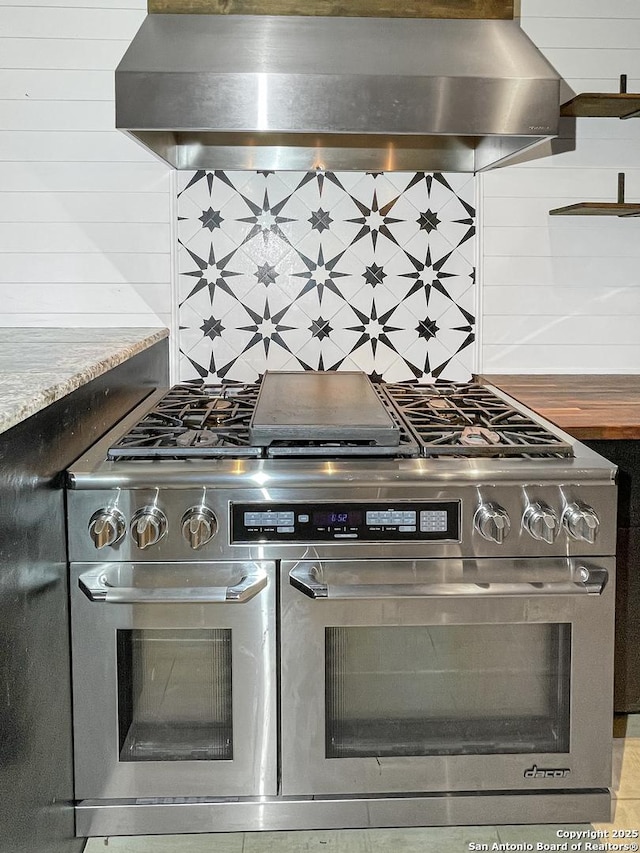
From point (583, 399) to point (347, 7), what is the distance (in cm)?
117

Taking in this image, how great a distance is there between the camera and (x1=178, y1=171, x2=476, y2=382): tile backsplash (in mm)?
2504

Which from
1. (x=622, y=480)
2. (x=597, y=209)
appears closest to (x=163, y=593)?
(x=622, y=480)

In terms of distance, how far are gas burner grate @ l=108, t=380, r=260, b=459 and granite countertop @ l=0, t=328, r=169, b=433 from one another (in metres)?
0.16

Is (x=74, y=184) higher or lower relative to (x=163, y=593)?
higher

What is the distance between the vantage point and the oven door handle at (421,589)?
4.92 ft

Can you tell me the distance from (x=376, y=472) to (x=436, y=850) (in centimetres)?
78

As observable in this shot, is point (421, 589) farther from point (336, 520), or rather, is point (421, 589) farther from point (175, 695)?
point (175, 695)

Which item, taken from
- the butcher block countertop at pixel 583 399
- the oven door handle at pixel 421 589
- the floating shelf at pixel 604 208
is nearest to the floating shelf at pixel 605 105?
the floating shelf at pixel 604 208

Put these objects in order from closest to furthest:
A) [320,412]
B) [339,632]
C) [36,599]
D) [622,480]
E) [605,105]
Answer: [36,599], [339,632], [320,412], [622,480], [605,105]

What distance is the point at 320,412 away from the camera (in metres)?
1.77

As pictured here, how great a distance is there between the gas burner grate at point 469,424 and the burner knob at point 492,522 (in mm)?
142

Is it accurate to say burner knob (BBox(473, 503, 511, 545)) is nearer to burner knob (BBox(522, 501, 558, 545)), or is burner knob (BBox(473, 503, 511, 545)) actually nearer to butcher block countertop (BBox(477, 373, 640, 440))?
burner knob (BBox(522, 501, 558, 545))

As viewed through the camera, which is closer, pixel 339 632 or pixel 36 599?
pixel 36 599

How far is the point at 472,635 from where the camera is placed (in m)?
1.56
